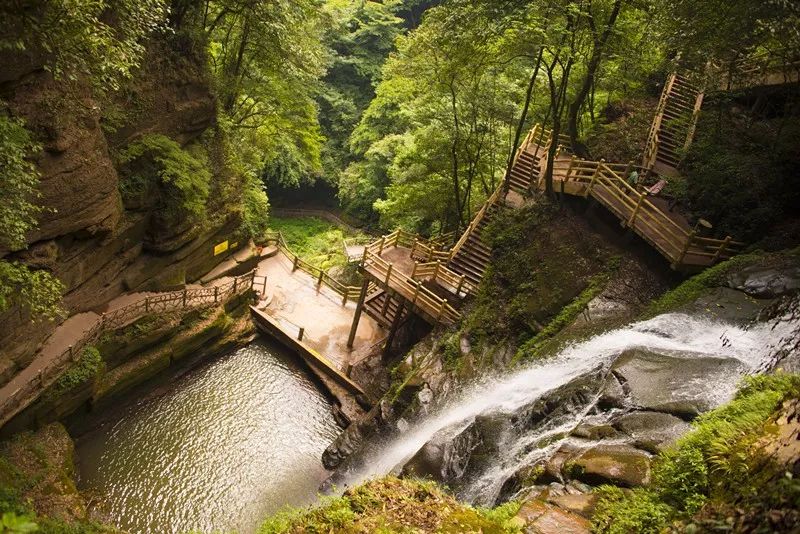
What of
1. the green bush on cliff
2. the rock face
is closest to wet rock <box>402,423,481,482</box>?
the green bush on cliff

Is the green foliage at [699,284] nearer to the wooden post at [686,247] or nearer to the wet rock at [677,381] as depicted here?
the wooden post at [686,247]

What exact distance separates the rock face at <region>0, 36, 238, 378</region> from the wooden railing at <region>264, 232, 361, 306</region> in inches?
215

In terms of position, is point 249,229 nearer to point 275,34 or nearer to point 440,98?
point 275,34

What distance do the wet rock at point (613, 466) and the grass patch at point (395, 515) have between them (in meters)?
1.12

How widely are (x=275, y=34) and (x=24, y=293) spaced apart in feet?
37.5

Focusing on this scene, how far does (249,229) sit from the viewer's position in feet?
72.2

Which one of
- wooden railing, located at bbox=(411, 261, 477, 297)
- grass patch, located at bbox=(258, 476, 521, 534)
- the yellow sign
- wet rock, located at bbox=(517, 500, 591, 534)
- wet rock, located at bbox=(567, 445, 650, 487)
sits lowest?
the yellow sign

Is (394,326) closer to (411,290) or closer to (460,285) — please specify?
(411,290)

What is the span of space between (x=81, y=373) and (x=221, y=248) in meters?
8.32

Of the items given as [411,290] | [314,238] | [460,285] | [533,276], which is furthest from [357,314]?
[314,238]

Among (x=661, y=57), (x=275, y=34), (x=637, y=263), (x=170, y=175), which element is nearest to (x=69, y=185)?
(x=170, y=175)

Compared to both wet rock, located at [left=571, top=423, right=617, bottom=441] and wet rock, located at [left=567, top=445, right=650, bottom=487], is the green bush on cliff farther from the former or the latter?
wet rock, located at [left=571, top=423, right=617, bottom=441]

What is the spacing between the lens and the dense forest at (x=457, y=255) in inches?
275

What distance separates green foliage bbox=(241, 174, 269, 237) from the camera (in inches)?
867
